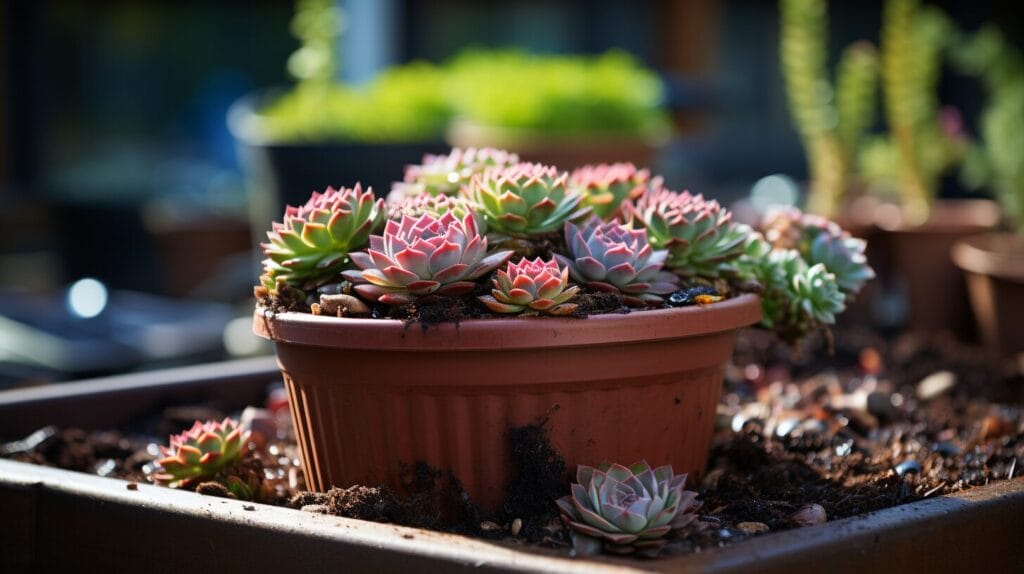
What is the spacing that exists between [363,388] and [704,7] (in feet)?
25.0

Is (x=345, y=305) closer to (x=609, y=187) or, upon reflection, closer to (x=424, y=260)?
(x=424, y=260)

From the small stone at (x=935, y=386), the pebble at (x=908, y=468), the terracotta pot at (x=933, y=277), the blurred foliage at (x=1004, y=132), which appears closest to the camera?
the pebble at (x=908, y=468)

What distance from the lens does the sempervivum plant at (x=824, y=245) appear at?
233 cm

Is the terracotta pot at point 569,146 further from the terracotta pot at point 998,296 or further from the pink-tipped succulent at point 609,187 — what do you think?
the pink-tipped succulent at point 609,187

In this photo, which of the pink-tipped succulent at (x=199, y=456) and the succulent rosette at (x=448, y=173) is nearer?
the pink-tipped succulent at (x=199, y=456)

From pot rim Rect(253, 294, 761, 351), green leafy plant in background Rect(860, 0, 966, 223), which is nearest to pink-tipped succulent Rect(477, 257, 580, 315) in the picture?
pot rim Rect(253, 294, 761, 351)

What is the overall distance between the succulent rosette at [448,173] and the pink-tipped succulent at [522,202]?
0.74 ft

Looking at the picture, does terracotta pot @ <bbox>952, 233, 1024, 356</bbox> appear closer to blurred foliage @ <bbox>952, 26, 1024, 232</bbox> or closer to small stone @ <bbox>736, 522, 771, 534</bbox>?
blurred foliage @ <bbox>952, 26, 1024, 232</bbox>

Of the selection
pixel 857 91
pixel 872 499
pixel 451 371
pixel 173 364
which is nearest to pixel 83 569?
pixel 451 371

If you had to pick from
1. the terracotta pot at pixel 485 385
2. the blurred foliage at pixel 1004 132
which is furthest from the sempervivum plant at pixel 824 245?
the blurred foliage at pixel 1004 132

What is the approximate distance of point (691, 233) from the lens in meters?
2.01

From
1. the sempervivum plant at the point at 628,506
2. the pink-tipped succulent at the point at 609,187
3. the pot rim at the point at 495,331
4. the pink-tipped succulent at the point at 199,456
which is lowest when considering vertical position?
the pink-tipped succulent at the point at 199,456

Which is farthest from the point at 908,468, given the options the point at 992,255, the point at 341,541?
the point at 992,255

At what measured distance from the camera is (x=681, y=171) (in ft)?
24.9
